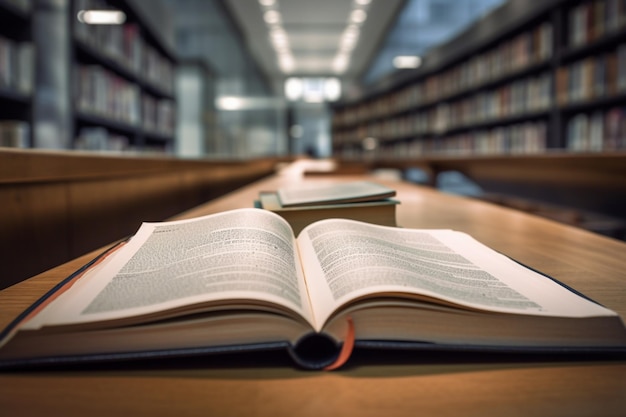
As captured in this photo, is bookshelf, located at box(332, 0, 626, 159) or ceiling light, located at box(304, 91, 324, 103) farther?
ceiling light, located at box(304, 91, 324, 103)

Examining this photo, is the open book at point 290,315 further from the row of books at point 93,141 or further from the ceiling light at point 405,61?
the ceiling light at point 405,61

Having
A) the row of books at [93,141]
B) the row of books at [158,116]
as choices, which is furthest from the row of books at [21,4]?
the row of books at [158,116]

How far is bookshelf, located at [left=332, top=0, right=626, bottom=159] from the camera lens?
3084 millimetres

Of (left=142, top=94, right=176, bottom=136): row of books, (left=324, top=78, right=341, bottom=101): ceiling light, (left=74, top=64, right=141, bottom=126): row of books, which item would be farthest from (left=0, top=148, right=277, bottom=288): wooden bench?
(left=324, top=78, right=341, bottom=101): ceiling light

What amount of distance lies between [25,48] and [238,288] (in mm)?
2486

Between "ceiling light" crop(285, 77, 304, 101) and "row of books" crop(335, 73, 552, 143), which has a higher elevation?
"ceiling light" crop(285, 77, 304, 101)

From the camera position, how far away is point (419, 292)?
376mm

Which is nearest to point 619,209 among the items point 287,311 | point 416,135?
point 287,311

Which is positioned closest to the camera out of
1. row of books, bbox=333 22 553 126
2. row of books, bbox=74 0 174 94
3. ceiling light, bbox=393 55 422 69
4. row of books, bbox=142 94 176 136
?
row of books, bbox=74 0 174 94

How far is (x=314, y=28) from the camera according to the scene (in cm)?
897

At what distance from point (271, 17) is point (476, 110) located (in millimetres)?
4453

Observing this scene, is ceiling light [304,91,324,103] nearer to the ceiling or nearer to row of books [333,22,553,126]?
the ceiling

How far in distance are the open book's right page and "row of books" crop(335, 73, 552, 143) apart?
3512mm

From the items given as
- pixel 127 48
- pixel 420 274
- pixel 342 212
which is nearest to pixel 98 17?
pixel 127 48
